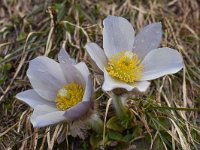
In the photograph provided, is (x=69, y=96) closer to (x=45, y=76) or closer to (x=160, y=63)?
(x=45, y=76)

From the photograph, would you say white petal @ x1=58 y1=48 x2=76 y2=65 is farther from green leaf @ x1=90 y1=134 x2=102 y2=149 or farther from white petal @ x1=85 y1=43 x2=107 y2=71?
green leaf @ x1=90 y1=134 x2=102 y2=149

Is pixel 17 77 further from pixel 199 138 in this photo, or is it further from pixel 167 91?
pixel 199 138

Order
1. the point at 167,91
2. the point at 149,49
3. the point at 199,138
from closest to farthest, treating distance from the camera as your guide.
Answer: the point at 149,49, the point at 199,138, the point at 167,91

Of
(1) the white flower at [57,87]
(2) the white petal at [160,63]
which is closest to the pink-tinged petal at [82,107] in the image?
(1) the white flower at [57,87]

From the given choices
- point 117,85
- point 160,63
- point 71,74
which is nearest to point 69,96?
point 71,74

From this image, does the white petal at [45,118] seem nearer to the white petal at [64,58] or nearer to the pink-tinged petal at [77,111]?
the pink-tinged petal at [77,111]

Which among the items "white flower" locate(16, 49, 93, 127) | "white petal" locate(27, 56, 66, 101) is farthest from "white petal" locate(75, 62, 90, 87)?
"white petal" locate(27, 56, 66, 101)

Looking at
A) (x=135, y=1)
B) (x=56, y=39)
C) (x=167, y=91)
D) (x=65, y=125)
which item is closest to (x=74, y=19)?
(x=56, y=39)
